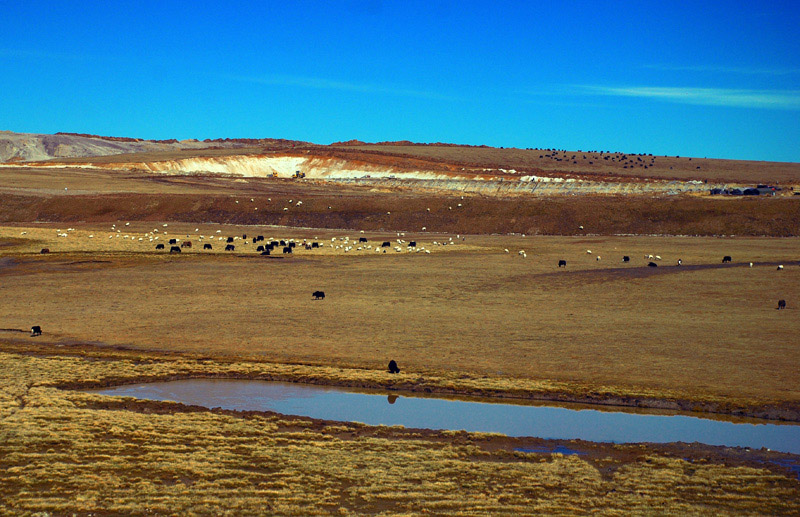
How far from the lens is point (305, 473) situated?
1412 cm

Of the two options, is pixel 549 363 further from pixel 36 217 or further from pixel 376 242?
pixel 36 217

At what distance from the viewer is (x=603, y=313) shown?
30578 millimetres

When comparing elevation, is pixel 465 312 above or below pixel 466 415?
above

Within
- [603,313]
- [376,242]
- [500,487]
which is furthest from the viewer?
[376,242]

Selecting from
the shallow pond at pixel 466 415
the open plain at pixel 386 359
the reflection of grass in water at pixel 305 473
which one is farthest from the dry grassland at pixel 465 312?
the reflection of grass in water at pixel 305 473

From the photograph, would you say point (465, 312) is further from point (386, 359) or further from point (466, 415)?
point (466, 415)

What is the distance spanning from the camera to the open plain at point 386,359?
Result: 1335cm

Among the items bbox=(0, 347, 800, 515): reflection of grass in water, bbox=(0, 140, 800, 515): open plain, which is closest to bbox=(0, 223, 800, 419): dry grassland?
bbox=(0, 140, 800, 515): open plain

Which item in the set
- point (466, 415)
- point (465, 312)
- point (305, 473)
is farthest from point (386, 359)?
point (305, 473)

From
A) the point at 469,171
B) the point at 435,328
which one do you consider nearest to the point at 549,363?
Answer: the point at 435,328

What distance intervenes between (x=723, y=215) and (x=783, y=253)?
18.3m

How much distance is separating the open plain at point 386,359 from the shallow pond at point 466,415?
0.75 metres

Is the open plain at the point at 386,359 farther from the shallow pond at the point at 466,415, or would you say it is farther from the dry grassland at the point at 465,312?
the shallow pond at the point at 466,415

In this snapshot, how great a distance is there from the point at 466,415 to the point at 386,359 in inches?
223
